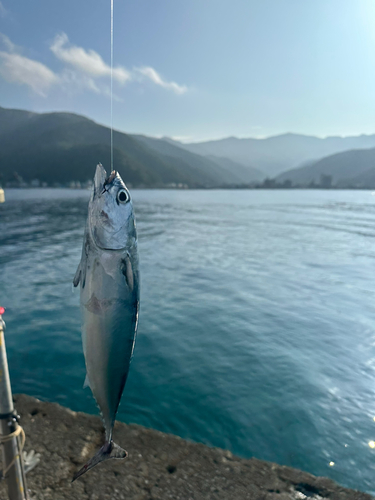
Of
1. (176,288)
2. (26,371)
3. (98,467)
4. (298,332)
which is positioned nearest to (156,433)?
(98,467)

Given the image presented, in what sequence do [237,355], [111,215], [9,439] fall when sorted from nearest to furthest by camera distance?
[111,215] → [9,439] → [237,355]

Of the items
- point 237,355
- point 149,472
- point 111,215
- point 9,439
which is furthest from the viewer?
point 237,355

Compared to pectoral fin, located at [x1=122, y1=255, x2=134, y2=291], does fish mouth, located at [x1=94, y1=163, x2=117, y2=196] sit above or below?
above

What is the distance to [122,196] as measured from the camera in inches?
117

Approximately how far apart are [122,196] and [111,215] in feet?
0.70

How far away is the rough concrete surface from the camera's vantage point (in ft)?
15.0

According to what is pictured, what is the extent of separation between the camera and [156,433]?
605 cm

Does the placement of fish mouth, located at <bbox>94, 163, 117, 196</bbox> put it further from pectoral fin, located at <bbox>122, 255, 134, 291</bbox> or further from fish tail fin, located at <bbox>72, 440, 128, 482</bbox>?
fish tail fin, located at <bbox>72, 440, 128, 482</bbox>

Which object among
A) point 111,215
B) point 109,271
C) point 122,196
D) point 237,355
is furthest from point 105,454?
point 237,355

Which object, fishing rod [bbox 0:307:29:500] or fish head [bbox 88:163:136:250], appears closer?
fish head [bbox 88:163:136:250]

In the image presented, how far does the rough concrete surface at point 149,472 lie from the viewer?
459 cm

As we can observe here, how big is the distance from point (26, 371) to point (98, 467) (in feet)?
17.1

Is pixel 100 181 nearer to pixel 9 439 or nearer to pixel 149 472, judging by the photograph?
pixel 9 439

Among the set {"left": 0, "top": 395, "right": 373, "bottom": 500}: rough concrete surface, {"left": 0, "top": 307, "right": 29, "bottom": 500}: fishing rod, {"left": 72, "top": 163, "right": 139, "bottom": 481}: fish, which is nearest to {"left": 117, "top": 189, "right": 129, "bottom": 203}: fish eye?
{"left": 72, "top": 163, "right": 139, "bottom": 481}: fish
